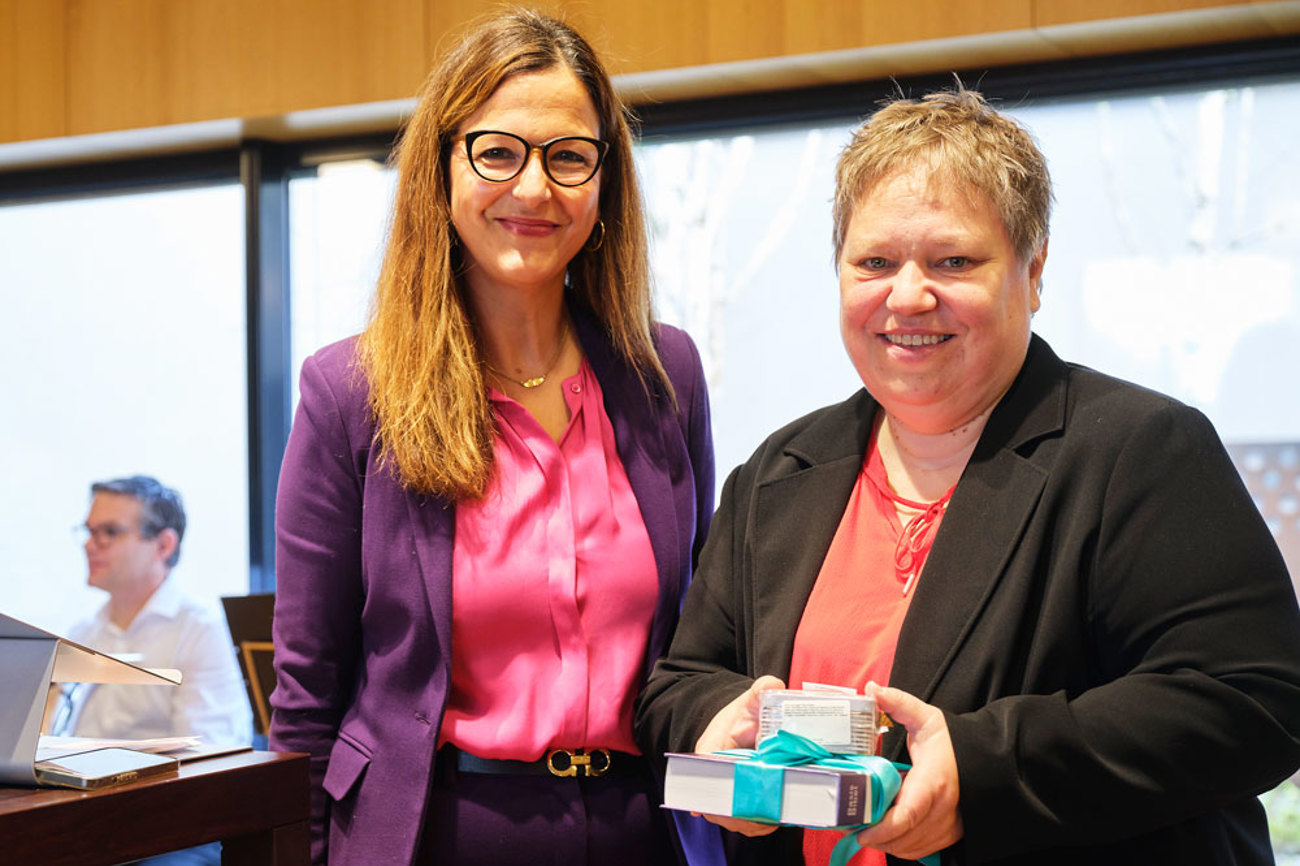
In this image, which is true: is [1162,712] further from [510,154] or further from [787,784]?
[510,154]

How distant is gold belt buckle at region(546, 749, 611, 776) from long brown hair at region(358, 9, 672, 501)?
338 millimetres

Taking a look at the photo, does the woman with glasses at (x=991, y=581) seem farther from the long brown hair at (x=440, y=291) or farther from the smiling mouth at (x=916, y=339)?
the long brown hair at (x=440, y=291)

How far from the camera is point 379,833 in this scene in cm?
163

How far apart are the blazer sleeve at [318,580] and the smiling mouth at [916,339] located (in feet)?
2.24

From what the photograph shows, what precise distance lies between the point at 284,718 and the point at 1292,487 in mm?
2291

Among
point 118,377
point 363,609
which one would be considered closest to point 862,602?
point 363,609

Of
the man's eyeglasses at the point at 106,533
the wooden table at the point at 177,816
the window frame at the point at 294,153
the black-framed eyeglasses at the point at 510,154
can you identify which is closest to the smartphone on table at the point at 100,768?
the wooden table at the point at 177,816

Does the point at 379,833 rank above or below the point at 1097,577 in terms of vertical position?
below

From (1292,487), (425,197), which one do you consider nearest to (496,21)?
(425,197)

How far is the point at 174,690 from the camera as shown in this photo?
12.4 ft

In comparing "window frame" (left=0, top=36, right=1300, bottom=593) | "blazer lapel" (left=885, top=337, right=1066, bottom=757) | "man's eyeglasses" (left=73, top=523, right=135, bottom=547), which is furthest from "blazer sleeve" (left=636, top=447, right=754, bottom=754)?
"man's eyeglasses" (left=73, top=523, right=135, bottom=547)

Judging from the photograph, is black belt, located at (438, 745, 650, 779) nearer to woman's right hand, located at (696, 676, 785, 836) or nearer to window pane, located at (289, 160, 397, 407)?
woman's right hand, located at (696, 676, 785, 836)

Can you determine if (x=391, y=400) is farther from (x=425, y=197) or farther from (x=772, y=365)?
(x=772, y=365)

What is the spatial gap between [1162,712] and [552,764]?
717 millimetres
